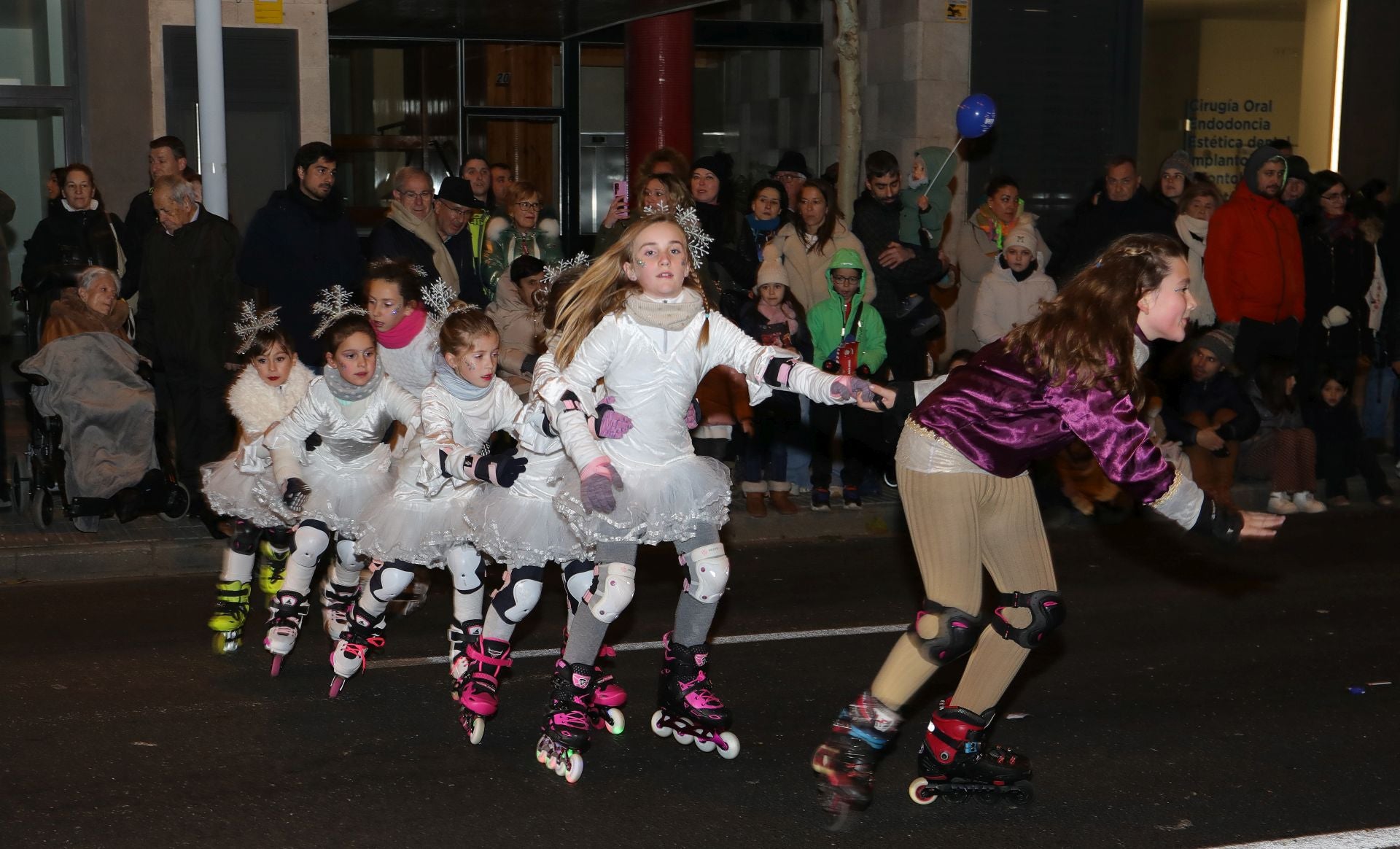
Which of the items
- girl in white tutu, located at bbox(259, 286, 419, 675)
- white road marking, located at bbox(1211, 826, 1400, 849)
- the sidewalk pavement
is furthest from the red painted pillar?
white road marking, located at bbox(1211, 826, 1400, 849)

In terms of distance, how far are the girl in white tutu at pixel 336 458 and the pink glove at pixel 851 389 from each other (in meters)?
2.03

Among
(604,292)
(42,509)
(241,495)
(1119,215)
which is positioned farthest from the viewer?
(1119,215)

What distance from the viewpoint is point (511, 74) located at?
15.5 metres

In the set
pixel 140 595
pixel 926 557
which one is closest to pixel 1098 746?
pixel 926 557

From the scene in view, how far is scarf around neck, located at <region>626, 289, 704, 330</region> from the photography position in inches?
214

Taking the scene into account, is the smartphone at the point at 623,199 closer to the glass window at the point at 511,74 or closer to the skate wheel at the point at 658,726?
the skate wheel at the point at 658,726

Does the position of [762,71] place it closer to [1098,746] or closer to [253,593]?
[253,593]

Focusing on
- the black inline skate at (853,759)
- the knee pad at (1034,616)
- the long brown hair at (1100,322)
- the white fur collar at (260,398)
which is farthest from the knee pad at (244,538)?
the long brown hair at (1100,322)

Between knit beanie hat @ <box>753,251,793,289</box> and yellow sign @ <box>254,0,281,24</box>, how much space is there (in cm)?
522

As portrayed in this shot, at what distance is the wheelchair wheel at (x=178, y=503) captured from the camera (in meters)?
9.36

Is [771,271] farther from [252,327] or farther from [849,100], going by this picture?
[252,327]

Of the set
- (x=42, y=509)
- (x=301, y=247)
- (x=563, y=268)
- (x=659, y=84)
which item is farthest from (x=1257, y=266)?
(x=42, y=509)

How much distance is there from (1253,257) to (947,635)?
22.9 feet

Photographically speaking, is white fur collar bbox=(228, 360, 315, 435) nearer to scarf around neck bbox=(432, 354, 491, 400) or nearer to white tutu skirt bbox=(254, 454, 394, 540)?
white tutu skirt bbox=(254, 454, 394, 540)
